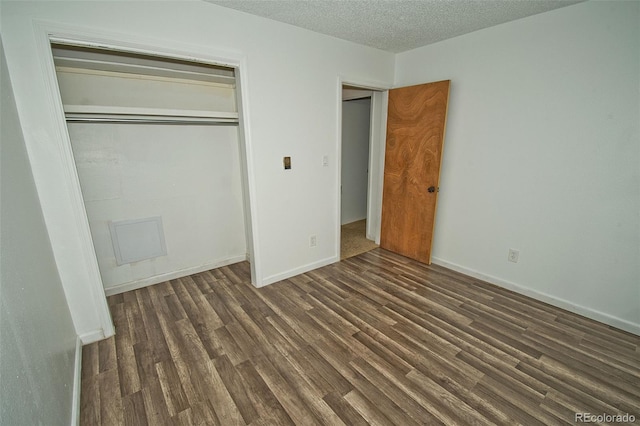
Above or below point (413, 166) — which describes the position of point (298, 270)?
below

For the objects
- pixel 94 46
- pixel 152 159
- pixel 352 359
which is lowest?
pixel 352 359

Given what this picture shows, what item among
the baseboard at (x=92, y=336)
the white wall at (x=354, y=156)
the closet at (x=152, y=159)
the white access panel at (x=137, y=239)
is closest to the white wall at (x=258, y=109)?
the baseboard at (x=92, y=336)

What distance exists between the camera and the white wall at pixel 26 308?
3.16ft

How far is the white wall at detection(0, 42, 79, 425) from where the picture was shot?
0.96 m

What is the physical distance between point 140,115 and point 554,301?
13.5ft

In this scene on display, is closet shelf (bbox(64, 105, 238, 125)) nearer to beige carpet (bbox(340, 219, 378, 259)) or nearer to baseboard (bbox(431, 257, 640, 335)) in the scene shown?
beige carpet (bbox(340, 219, 378, 259))

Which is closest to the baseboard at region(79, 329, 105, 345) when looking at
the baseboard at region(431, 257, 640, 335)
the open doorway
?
the open doorway

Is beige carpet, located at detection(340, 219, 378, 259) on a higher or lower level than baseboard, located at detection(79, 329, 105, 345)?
higher

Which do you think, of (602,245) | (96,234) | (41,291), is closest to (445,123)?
(602,245)

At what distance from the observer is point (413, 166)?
3262 millimetres

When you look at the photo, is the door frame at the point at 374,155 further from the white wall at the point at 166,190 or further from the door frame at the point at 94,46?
the white wall at the point at 166,190

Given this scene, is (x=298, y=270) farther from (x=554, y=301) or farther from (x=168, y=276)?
(x=554, y=301)

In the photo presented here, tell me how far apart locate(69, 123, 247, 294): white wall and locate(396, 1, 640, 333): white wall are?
2.60 metres

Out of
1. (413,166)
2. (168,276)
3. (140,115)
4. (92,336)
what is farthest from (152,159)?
(413,166)
